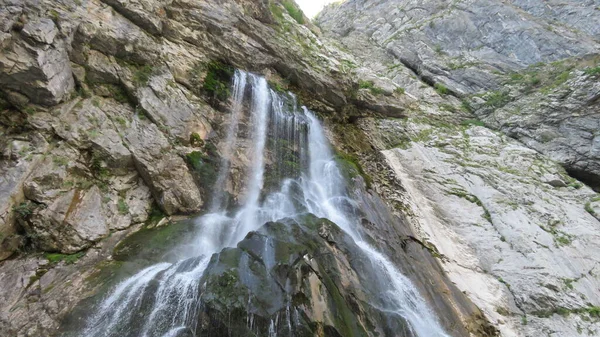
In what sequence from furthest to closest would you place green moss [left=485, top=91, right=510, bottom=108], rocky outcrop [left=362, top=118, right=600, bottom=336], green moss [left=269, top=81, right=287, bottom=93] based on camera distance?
green moss [left=485, top=91, right=510, bottom=108] < green moss [left=269, top=81, right=287, bottom=93] < rocky outcrop [left=362, top=118, right=600, bottom=336]

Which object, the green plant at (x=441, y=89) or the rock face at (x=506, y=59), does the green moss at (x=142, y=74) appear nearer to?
the rock face at (x=506, y=59)

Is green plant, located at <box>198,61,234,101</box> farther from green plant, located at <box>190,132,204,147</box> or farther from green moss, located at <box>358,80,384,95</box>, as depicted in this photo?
green moss, located at <box>358,80,384,95</box>

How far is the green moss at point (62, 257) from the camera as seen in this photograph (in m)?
6.74

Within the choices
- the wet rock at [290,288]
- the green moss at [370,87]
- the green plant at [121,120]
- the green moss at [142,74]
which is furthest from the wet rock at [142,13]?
the green moss at [370,87]

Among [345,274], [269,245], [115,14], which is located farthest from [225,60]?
[345,274]

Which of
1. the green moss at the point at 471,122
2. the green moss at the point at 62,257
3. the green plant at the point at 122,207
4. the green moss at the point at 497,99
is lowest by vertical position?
the green moss at the point at 62,257

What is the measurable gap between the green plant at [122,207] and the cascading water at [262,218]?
1861 millimetres

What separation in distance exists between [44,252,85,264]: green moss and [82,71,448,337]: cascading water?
1438mm

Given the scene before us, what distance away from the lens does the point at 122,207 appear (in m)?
8.28

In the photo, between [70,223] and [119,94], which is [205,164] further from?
[70,223]

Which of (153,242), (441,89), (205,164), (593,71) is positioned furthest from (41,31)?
(593,71)

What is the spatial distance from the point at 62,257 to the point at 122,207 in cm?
177

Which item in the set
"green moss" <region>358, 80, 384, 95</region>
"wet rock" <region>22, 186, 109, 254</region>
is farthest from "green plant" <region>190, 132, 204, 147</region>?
"green moss" <region>358, 80, 384, 95</region>

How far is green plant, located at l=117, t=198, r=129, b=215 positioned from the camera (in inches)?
324
